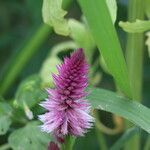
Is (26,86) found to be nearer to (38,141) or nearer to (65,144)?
(38,141)

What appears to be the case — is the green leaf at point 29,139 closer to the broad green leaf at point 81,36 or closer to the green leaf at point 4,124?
the green leaf at point 4,124

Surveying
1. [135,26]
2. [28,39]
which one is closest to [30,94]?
[135,26]

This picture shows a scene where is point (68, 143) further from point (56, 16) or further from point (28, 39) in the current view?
point (28, 39)


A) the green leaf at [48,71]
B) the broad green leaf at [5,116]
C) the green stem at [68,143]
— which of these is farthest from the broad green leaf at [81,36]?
the green stem at [68,143]

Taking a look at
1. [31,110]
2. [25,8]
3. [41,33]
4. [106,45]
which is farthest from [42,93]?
[25,8]

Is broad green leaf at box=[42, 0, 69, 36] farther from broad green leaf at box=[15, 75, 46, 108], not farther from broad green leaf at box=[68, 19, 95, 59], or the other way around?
broad green leaf at box=[68, 19, 95, 59]
